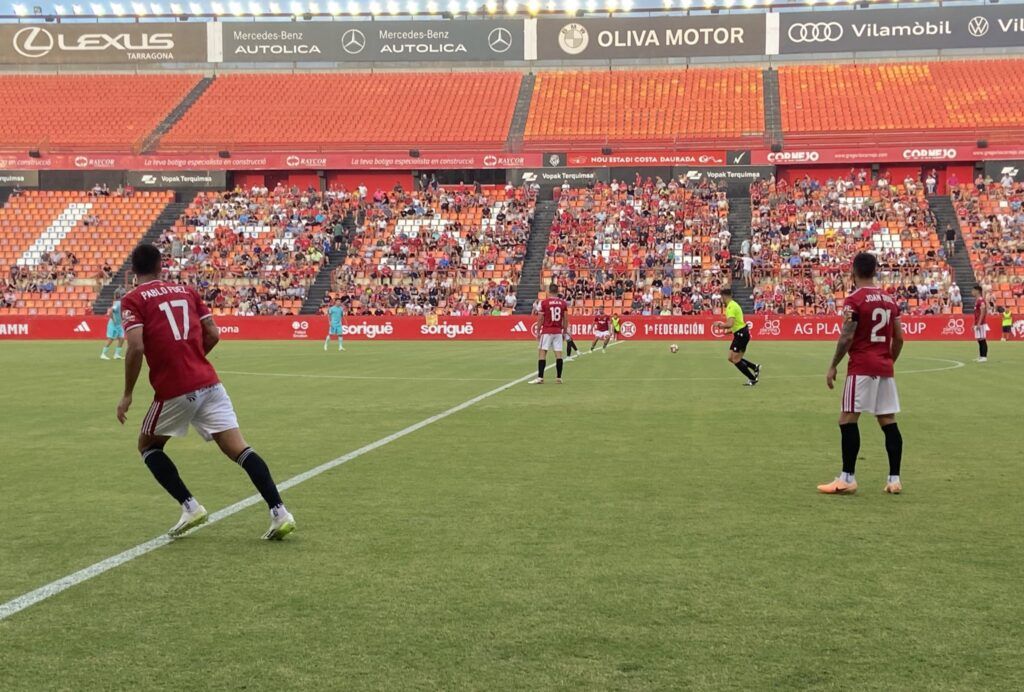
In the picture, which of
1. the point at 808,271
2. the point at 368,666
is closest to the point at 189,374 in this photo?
the point at 368,666

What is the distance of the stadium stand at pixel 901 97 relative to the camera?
56.1 metres

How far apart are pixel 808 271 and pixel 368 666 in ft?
142

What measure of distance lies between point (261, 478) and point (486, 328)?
118 feet

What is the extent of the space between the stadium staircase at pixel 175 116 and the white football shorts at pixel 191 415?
182ft

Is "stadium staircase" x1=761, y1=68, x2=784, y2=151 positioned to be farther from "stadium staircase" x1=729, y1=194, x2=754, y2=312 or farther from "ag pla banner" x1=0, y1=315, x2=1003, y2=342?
"ag pla banner" x1=0, y1=315, x2=1003, y2=342

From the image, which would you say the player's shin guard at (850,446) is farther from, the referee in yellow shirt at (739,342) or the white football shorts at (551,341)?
the white football shorts at (551,341)

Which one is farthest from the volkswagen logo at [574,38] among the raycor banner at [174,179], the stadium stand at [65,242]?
the stadium stand at [65,242]

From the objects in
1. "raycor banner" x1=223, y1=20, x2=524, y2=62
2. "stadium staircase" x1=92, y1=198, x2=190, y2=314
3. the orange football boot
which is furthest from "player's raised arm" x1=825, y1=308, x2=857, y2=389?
"raycor banner" x1=223, y1=20, x2=524, y2=62

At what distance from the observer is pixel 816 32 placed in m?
63.9

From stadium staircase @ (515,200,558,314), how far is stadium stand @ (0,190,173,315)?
19.5 meters

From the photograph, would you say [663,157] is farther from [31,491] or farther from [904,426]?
[31,491]

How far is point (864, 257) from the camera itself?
8734mm

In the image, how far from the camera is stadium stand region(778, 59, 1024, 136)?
56.1 metres

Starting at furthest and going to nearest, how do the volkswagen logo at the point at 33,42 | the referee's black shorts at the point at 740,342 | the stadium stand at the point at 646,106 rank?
the volkswagen logo at the point at 33,42, the stadium stand at the point at 646,106, the referee's black shorts at the point at 740,342
